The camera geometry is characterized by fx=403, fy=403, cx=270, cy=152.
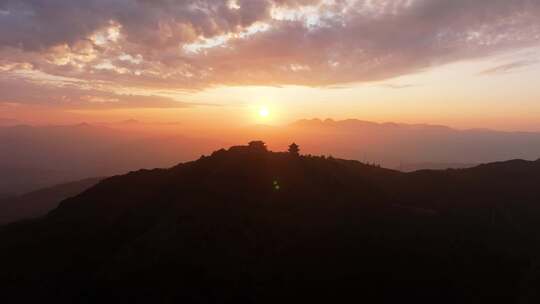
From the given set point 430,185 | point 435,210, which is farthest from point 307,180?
point 430,185

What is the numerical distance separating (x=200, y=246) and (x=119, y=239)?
9.54 m

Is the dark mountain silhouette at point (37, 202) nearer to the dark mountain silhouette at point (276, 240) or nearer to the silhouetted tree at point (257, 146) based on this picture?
the dark mountain silhouette at point (276, 240)

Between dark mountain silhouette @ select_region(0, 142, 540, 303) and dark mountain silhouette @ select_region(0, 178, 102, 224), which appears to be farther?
dark mountain silhouette @ select_region(0, 178, 102, 224)

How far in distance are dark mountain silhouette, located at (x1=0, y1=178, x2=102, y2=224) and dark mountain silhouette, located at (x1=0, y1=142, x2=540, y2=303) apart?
248 feet

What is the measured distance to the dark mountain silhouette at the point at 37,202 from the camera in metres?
114

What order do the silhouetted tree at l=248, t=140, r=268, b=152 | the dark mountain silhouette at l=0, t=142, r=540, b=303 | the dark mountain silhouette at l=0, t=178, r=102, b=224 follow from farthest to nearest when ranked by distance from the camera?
the dark mountain silhouette at l=0, t=178, r=102, b=224
the silhouetted tree at l=248, t=140, r=268, b=152
the dark mountain silhouette at l=0, t=142, r=540, b=303

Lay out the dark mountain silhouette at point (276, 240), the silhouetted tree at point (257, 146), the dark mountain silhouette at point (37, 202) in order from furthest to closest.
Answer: the dark mountain silhouette at point (37, 202) → the silhouetted tree at point (257, 146) → the dark mountain silhouette at point (276, 240)

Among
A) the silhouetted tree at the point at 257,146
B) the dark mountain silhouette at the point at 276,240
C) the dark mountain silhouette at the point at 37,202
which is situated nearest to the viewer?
the dark mountain silhouette at the point at 276,240

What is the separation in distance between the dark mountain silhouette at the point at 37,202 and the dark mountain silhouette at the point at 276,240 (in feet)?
248

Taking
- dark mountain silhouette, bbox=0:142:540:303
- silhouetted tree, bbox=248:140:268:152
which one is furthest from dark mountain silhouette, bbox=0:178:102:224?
silhouetted tree, bbox=248:140:268:152

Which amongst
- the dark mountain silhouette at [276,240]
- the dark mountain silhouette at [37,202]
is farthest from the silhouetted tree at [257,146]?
the dark mountain silhouette at [37,202]

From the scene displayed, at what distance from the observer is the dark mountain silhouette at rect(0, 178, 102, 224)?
113600 millimetres

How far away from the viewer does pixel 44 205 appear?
4934 inches

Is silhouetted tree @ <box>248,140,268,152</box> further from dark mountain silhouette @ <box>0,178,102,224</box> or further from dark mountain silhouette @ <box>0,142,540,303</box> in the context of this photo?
dark mountain silhouette @ <box>0,178,102,224</box>
